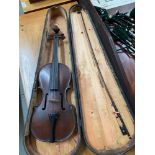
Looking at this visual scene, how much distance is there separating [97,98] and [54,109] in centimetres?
22

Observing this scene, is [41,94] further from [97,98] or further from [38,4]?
[38,4]

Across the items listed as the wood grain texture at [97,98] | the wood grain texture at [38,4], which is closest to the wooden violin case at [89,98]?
the wood grain texture at [97,98]

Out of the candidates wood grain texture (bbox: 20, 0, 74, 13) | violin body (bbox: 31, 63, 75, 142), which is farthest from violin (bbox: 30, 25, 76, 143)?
wood grain texture (bbox: 20, 0, 74, 13)

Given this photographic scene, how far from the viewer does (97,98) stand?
1064 millimetres

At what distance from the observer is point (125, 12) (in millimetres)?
1504

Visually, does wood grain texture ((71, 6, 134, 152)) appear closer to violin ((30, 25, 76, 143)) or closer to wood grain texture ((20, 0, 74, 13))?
violin ((30, 25, 76, 143))

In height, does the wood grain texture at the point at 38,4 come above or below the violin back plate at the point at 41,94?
above

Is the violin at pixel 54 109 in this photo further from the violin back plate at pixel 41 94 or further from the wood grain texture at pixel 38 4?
the wood grain texture at pixel 38 4

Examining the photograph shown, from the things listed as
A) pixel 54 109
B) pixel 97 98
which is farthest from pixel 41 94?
pixel 97 98

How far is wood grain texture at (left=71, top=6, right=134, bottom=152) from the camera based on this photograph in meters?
0.94

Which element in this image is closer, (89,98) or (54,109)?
(54,109)

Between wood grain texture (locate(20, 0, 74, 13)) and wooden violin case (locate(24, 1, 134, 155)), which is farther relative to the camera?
wood grain texture (locate(20, 0, 74, 13))

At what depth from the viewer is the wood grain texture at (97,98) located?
94cm

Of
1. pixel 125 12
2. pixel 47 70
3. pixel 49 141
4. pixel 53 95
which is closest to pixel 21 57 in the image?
pixel 47 70
